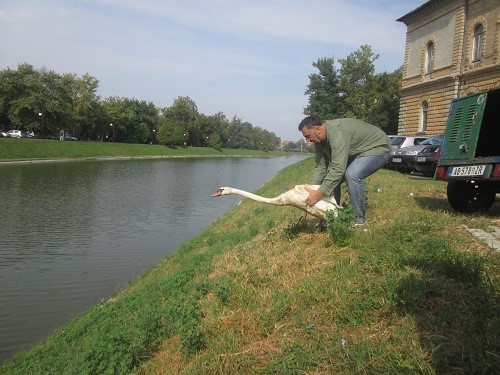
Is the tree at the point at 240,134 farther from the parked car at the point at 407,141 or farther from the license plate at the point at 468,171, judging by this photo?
the license plate at the point at 468,171

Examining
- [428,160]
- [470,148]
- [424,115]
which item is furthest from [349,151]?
[424,115]

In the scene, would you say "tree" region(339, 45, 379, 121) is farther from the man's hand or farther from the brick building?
the man's hand

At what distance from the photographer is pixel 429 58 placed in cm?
3128

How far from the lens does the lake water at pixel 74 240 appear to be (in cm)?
798

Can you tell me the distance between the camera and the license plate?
5812 mm

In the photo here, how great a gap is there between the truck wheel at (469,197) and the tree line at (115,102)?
34.3 m

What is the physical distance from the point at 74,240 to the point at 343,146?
10.5 meters

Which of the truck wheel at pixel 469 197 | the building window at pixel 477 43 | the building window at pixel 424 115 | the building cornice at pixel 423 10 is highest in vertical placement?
the building cornice at pixel 423 10

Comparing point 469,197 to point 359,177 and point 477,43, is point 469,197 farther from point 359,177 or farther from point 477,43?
point 477,43

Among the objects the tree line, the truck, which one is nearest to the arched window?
the tree line

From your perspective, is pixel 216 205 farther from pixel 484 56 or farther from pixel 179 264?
pixel 484 56

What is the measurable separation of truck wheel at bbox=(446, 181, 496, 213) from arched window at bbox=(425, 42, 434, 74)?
27.7 metres

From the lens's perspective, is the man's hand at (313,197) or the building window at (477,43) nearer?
the man's hand at (313,197)

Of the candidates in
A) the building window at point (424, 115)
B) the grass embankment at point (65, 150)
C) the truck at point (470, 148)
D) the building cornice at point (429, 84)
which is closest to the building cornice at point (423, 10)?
the building cornice at point (429, 84)
